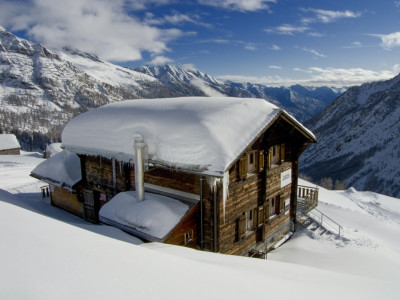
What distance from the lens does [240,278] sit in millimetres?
4613

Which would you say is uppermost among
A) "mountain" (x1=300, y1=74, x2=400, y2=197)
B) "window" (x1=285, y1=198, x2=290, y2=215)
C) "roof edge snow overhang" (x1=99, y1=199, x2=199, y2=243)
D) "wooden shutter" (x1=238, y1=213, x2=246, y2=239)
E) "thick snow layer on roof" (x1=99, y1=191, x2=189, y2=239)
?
"thick snow layer on roof" (x1=99, y1=191, x2=189, y2=239)

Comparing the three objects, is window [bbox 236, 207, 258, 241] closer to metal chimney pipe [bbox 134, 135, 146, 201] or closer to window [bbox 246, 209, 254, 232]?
window [bbox 246, 209, 254, 232]

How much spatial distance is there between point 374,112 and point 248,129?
20812 cm

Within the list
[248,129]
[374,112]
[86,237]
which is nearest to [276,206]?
[248,129]

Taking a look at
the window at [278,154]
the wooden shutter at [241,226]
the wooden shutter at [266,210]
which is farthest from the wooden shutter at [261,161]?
the wooden shutter at [241,226]

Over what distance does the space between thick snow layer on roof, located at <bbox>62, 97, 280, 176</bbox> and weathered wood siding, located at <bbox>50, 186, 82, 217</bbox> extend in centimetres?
344

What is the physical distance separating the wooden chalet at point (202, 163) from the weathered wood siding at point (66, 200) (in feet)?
2.73

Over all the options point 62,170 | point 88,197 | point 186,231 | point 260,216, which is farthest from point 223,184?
point 62,170

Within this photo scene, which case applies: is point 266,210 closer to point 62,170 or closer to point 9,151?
point 62,170

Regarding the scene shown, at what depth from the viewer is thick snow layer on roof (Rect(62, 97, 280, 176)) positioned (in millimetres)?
9480

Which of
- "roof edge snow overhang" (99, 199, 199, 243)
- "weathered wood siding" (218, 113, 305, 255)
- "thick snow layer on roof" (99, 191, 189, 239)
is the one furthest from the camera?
"weathered wood siding" (218, 113, 305, 255)

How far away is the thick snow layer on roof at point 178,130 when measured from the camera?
9480 millimetres

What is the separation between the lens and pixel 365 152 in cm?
14888

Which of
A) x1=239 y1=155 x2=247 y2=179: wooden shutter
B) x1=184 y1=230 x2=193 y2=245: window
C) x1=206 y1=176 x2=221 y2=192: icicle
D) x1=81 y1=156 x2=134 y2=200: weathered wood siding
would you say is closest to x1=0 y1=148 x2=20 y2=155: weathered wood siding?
x1=81 y1=156 x2=134 y2=200: weathered wood siding
